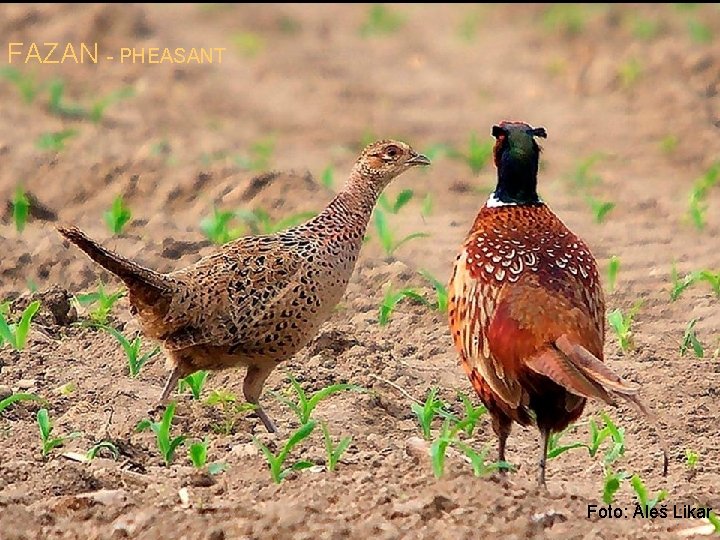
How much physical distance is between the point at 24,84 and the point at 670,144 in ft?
16.9

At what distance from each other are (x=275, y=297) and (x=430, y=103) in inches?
319

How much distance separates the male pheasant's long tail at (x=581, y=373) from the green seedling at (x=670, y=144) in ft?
23.0

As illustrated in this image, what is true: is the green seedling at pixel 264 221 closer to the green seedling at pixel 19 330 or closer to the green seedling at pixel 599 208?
the green seedling at pixel 599 208

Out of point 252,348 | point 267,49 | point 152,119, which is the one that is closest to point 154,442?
point 252,348

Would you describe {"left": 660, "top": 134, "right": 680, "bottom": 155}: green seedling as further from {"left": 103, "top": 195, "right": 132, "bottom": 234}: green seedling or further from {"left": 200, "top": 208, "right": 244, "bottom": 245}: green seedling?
{"left": 103, "top": 195, "right": 132, "bottom": 234}: green seedling

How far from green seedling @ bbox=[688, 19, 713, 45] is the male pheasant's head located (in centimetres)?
837

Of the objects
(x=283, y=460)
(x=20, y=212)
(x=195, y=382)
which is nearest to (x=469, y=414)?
(x=283, y=460)

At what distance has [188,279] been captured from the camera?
243 inches

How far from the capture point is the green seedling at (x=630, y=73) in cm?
1382

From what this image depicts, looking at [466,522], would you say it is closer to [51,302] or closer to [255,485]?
[255,485]

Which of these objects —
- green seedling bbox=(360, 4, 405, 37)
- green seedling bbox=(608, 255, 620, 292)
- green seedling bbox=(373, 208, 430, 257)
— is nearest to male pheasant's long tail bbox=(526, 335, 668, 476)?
green seedling bbox=(608, 255, 620, 292)

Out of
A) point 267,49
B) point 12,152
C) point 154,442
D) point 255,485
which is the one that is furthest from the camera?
point 267,49

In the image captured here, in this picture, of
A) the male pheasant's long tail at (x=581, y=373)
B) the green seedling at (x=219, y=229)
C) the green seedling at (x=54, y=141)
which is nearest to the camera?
the male pheasant's long tail at (x=581, y=373)

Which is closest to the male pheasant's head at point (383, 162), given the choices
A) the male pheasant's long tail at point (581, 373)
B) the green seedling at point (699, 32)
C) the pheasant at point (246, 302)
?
the pheasant at point (246, 302)
